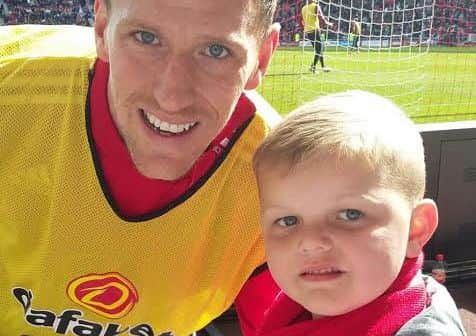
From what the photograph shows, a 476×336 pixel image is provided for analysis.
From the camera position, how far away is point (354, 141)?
4.93 feet

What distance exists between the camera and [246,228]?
6.52 feet

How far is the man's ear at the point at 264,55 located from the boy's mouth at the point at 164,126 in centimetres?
26

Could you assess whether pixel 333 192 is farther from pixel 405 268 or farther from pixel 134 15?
pixel 134 15

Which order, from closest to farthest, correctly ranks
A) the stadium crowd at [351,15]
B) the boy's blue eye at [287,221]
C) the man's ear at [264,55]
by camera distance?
the boy's blue eye at [287,221] < the man's ear at [264,55] < the stadium crowd at [351,15]

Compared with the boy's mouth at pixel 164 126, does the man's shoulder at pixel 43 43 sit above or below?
above

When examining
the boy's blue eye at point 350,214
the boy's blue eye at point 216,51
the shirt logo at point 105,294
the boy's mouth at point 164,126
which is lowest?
the shirt logo at point 105,294

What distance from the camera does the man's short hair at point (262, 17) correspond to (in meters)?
1.73

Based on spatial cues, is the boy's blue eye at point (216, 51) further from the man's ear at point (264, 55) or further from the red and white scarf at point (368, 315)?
the red and white scarf at point (368, 315)

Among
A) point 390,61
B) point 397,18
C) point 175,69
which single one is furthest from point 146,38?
point 397,18

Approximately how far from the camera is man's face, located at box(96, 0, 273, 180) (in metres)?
1.63

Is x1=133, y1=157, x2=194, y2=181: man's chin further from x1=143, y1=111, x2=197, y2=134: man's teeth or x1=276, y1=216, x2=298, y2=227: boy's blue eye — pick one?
x1=276, y1=216, x2=298, y2=227: boy's blue eye

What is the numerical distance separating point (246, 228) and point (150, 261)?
0.29 meters

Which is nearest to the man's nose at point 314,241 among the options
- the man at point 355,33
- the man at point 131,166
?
the man at point 131,166

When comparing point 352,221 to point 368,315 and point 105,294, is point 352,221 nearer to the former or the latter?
point 368,315
